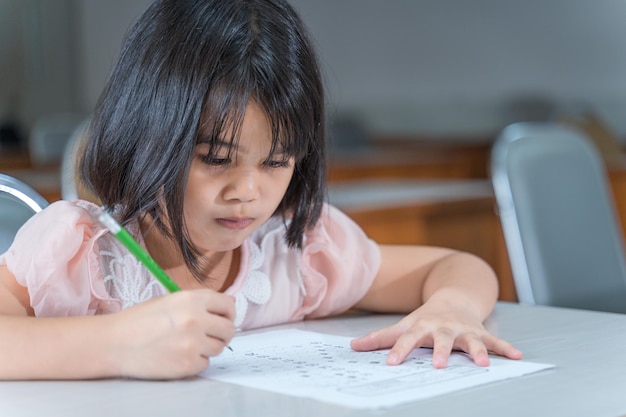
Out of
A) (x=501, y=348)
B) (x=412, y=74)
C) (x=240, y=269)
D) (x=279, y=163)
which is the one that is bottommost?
(x=501, y=348)

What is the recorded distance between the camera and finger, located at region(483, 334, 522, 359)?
99 cm

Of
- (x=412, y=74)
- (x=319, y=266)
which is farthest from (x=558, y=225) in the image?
(x=412, y=74)

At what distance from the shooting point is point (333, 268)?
4.29 ft

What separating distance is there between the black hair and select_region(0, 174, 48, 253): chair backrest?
0.09m

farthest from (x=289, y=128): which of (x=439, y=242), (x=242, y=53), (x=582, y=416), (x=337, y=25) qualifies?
(x=337, y=25)

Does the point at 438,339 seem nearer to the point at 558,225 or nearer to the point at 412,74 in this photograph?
the point at 558,225

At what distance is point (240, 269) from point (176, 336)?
1.24ft

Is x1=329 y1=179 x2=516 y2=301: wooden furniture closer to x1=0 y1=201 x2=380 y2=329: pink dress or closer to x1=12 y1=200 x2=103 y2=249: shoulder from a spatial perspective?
x1=0 y1=201 x2=380 y2=329: pink dress

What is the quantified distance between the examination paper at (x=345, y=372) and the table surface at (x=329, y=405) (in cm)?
2

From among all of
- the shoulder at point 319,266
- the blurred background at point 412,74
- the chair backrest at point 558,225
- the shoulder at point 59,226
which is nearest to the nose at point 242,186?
the shoulder at point 59,226

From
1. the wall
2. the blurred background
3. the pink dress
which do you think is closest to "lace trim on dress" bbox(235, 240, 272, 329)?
the pink dress

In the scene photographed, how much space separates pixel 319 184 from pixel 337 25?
5539 mm

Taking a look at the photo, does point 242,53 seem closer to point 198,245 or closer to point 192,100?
point 192,100

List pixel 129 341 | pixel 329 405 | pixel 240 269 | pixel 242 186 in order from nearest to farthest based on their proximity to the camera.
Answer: pixel 329 405
pixel 129 341
pixel 242 186
pixel 240 269
